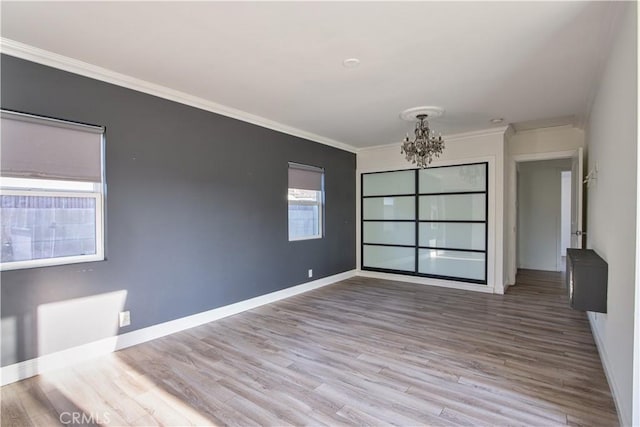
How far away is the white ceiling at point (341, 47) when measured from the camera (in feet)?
6.93

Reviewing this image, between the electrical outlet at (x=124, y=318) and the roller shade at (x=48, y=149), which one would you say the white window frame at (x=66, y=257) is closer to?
the roller shade at (x=48, y=149)

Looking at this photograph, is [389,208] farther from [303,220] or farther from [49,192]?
[49,192]

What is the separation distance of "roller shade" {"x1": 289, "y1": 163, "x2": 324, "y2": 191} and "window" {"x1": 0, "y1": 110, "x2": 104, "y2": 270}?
2628mm

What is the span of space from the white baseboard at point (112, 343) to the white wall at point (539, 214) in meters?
5.83

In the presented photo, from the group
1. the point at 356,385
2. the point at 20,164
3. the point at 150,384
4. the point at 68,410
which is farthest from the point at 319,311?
the point at 20,164

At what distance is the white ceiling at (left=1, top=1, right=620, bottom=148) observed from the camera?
2.11 meters

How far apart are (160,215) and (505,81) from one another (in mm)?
3729

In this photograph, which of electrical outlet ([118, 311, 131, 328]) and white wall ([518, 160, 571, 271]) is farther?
white wall ([518, 160, 571, 271])

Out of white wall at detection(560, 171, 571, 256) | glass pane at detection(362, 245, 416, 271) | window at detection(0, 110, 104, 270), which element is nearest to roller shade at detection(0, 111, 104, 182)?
window at detection(0, 110, 104, 270)

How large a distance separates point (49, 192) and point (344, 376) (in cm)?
284

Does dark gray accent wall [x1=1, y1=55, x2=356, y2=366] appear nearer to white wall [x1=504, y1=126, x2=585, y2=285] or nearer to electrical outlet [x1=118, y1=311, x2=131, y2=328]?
electrical outlet [x1=118, y1=311, x2=131, y2=328]

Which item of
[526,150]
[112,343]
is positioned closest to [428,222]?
[526,150]

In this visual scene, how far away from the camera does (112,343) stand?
2.99 metres

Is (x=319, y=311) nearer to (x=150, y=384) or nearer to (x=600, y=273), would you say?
(x=150, y=384)
